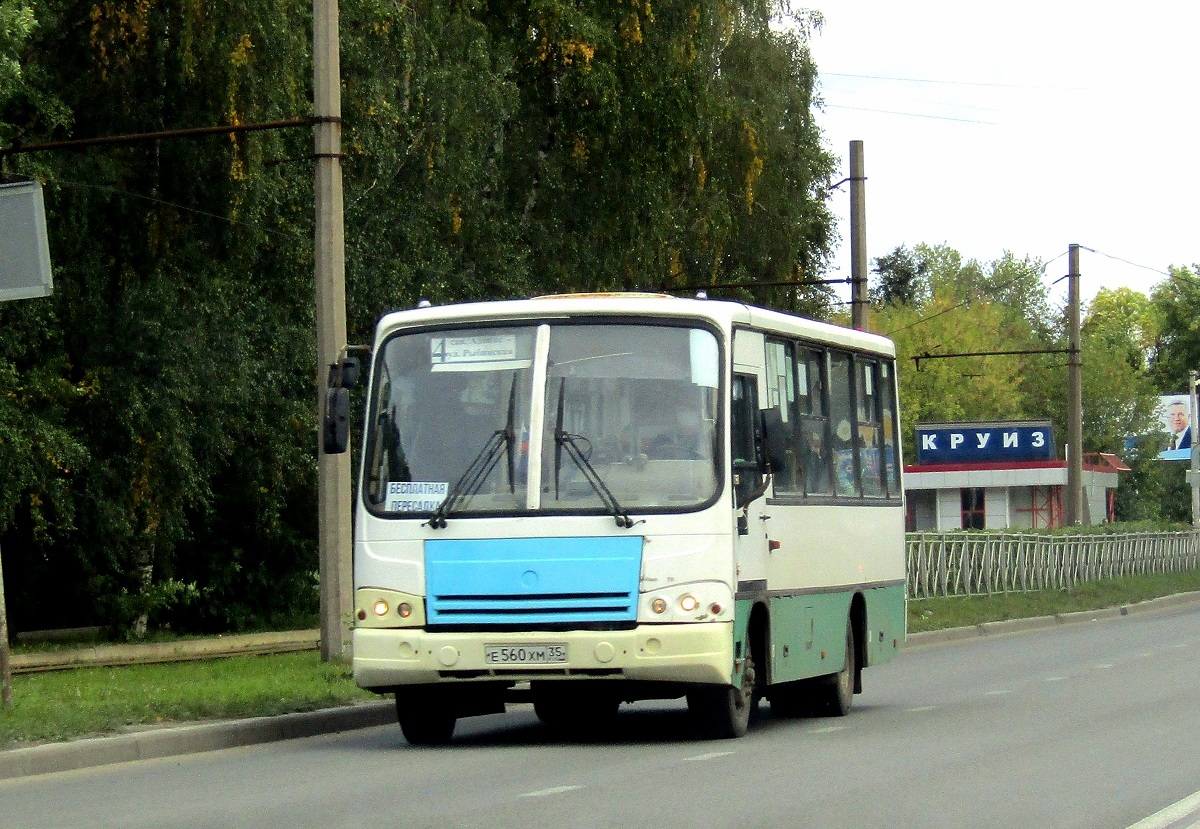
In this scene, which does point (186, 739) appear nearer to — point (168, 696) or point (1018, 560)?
point (168, 696)

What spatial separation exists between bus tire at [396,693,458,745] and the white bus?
2 centimetres

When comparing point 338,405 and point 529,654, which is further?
point 338,405

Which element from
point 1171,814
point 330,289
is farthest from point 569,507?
point 330,289

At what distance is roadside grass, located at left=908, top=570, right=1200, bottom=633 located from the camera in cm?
3316

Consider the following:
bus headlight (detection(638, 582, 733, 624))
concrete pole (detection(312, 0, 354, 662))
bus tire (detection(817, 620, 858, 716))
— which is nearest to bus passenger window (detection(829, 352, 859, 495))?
bus tire (detection(817, 620, 858, 716))

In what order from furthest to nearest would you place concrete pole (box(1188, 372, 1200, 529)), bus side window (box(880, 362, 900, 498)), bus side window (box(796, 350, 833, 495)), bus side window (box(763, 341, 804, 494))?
concrete pole (box(1188, 372, 1200, 529))
bus side window (box(880, 362, 900, 498))
bus side window (box(796, 350, 833, 495))
bus side window (box(763, 341, 804, 494))

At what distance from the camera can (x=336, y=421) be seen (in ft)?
47.1

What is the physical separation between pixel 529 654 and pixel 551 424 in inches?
58.9

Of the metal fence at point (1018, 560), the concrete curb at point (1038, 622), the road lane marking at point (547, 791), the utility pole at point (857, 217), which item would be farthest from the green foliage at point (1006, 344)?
the road lane marking at point (547, 791)

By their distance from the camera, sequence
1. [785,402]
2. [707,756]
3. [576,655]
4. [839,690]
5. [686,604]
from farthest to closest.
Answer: [839,690]
[785,402]
[686,604]
[576,655]
[707,756]

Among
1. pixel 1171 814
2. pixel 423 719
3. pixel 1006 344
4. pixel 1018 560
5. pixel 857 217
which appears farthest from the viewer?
pixel 1006 344

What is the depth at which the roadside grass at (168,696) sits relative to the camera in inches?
532

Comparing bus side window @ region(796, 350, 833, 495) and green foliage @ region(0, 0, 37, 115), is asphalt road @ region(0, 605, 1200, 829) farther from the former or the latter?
green foliage @ region(0, 0, 37, 115)

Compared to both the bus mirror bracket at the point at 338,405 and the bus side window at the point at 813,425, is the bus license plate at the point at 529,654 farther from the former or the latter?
the bus side window at the point at 813,425
